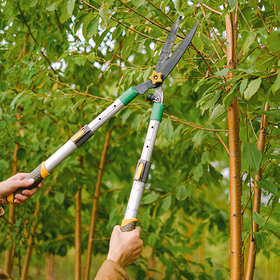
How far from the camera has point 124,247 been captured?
2.57 ft

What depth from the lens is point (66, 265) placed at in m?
5.23

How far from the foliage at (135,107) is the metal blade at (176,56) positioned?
Answer: 0.06 metres

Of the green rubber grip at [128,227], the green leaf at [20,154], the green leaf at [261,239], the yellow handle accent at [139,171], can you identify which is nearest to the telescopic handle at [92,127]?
the yellow handle accent at [139,171]

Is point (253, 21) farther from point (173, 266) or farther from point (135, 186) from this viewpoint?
point (173, 266)

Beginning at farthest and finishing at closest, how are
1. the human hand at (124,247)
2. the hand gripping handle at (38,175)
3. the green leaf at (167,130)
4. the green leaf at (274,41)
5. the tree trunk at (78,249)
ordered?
the tree trunk at (78,249), the green leaf at (167,130), the hand gripping handle at (38,175), the human hand at (124,247), the green leaf at (274,41)

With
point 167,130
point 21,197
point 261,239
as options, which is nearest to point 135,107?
point 167,130

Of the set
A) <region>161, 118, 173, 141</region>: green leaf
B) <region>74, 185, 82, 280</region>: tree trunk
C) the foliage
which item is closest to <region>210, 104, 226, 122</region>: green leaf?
the foliage

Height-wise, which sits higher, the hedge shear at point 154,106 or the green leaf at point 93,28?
the green leaf at point 93,28

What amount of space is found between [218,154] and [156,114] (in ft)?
5.86

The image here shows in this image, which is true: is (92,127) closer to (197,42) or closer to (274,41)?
(197,42)

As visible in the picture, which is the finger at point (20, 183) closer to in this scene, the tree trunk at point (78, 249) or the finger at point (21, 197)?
the finger at point (21, 197)

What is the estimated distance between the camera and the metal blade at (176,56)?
3.01ft

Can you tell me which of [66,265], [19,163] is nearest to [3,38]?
[19,163]

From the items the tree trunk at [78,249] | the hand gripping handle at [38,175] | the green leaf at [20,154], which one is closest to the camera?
the hand gripping handle at [38,175]
